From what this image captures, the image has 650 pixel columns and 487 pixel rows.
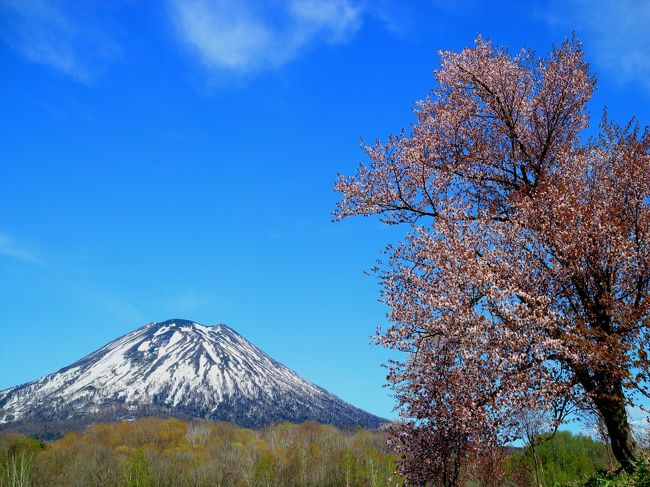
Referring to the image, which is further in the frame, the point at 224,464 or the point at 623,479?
the point at 224,464

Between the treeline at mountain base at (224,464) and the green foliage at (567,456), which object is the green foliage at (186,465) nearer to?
the treeline at mountain base at (224,464)

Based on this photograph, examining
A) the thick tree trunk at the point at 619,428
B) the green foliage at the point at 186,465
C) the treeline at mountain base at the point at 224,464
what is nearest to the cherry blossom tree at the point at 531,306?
the thick tree trunk at the point at 619,428

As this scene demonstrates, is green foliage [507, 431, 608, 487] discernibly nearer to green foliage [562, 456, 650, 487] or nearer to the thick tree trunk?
the thick tree trunk

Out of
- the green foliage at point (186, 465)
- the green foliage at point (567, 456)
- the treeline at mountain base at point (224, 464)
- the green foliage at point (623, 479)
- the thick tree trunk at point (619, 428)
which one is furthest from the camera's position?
the green foliage at point (186, 465)

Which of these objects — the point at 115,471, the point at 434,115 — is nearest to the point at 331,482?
the point at 115,471

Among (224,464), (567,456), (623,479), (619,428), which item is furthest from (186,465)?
(623,479)

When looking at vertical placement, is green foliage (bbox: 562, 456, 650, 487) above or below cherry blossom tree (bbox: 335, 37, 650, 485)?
below

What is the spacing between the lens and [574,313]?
15.1 metres

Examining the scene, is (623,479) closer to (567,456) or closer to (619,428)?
(619,428)

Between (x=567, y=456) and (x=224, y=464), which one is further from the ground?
(x=567, y=456)

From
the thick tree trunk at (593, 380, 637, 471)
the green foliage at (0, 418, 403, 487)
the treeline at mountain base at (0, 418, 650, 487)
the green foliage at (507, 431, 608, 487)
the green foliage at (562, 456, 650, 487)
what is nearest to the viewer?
the green foliage at (562, 456, 650, 487)

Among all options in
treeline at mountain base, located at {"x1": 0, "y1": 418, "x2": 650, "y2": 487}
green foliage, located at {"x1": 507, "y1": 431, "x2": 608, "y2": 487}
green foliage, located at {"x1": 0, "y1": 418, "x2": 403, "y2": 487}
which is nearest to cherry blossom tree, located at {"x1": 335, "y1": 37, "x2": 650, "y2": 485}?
treeline at mountain base, located at {"x1": 0, "y1": 418, "x2": 650, "y2": 487}

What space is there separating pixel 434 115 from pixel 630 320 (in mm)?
10927

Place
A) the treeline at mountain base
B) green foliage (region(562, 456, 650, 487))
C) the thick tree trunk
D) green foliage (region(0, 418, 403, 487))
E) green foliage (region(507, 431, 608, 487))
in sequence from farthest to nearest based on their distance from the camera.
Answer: green foliage (region(0, 418, 403, 487)), the treeline at mountain base, green foliage (region(507, 431, 608, 487)), the thick tree trunk, green foliage (region(562, 456, 650, 487))
